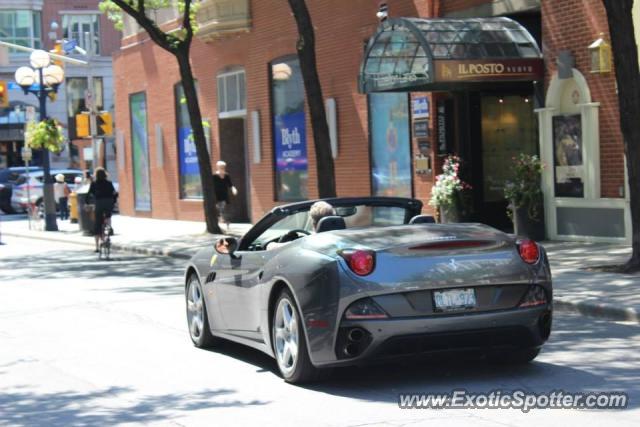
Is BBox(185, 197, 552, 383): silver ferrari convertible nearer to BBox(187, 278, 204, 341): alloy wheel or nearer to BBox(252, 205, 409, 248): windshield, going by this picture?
BBox(252, 205, 409, 248): windshield

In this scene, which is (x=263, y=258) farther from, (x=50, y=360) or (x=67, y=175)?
(x=67, y=175)

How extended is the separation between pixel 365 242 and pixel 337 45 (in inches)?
715

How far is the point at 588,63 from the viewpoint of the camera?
18.8 meters

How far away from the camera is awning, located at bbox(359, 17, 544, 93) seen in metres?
19.8

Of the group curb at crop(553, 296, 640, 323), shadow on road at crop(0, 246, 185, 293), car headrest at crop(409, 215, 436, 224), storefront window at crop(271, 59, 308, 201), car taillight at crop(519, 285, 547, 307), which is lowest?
shadow on road at crop(0, 246, 185, 293)

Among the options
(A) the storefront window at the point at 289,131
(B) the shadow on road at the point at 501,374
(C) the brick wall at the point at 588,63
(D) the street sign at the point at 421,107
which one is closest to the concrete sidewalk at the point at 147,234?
(A) the storefront window at the point at 289,131

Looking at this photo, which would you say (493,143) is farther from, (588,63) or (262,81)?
(262,81)

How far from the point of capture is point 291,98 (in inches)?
1124

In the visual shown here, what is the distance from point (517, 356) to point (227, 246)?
268 centimetres

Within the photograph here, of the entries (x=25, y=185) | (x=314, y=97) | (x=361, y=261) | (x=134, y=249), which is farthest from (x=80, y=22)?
(x=361, y=261)

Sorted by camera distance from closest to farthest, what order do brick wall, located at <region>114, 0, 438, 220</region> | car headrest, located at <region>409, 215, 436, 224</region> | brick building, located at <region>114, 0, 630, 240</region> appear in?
car headrest, located at <region>409, 215, 436, 224</region> < brick building, located at <region>114, 0, 630, 240</region> < brick wall, located at <region>114, 0, 438, 220</region>

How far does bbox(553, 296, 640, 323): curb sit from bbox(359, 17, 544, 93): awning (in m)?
7.78

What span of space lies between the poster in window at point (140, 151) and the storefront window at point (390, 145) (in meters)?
14.4

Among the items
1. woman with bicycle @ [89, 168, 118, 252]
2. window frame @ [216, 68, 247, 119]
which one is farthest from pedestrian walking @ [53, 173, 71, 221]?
woman with bicycle @ [89, 168, 118, 252]
